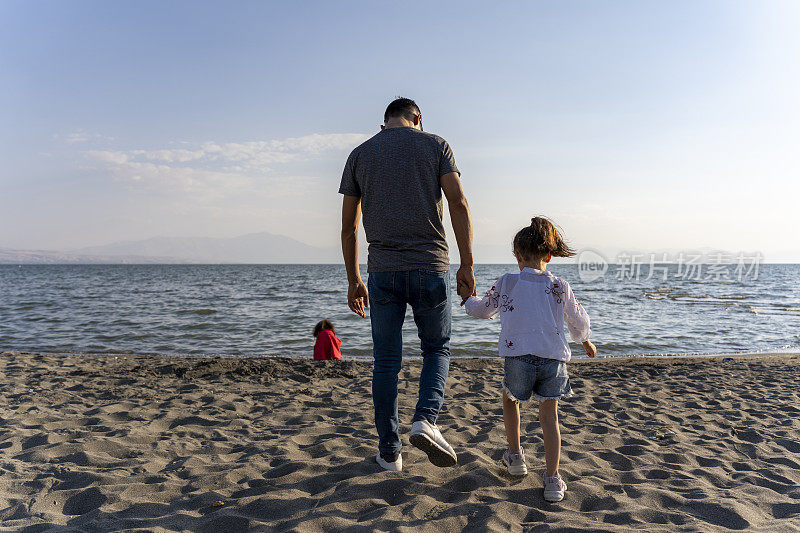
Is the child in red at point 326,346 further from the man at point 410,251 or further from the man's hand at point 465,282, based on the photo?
the man's hand at point 465,282

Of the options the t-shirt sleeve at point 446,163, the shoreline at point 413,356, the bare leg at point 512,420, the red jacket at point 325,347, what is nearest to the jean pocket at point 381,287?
the t-shirt sleeve at point 446,163

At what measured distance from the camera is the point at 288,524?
7.50ft

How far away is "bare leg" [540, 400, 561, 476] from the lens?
2.65 metres

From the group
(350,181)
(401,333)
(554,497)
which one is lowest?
(554,497)

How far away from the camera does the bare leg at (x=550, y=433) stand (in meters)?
2.65

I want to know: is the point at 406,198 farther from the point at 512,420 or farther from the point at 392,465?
the point at 392,465

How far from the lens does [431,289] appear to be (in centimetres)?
271

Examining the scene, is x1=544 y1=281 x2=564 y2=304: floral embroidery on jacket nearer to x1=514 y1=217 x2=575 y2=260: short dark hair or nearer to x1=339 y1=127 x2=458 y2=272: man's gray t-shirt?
x1=514 y1=217 x2=575 y2=260: short dark hair

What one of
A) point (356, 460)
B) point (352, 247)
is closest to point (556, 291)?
point (352, 247)

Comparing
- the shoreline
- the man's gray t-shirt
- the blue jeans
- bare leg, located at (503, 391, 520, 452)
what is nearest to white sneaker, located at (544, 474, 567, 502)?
bare leg, located at (503, 391, 520, 452)

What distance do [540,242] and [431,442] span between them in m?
1.25

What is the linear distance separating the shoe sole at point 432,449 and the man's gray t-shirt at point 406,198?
2.99 feet

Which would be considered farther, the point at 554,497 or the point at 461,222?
the point at 461,222

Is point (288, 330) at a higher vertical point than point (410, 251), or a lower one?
lower
